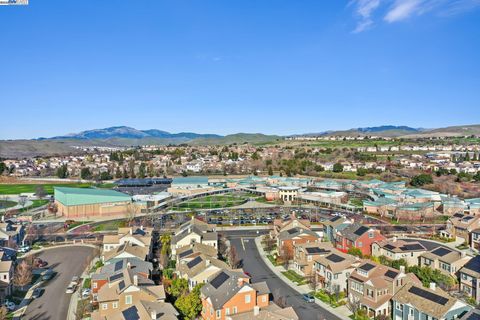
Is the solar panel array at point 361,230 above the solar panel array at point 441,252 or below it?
above

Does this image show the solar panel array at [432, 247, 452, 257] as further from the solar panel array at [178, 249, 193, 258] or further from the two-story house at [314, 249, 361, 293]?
the solar panel array at [178, 249, 193, 258]

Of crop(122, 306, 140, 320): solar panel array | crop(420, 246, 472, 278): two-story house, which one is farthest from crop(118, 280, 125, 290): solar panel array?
crop(420, 246, 472, 278): two-story house

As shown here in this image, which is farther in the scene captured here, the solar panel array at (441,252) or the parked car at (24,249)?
the parked car at (24,249)

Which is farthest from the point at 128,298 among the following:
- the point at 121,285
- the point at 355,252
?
the point at 355,252

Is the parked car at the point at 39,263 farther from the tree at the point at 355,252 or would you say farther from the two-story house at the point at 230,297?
the tree at the point at 355,252

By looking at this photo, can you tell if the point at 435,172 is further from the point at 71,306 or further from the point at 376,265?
the point at 71,306

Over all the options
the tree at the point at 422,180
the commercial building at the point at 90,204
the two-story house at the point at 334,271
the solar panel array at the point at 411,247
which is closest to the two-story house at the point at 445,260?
the solar panel array at the point at 411,247
